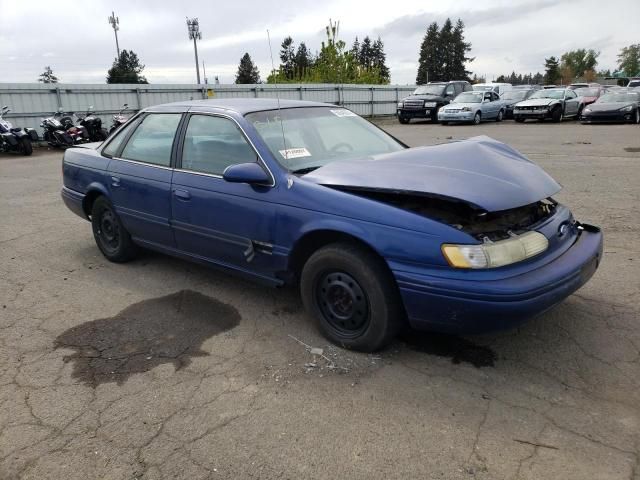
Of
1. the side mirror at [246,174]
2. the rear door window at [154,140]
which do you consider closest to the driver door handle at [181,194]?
the rear door window at [154,140]

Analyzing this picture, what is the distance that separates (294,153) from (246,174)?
1.53 feet

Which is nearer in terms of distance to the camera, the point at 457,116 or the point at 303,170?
the point at 303,170

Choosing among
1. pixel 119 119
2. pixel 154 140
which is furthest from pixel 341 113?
pixel 119 119

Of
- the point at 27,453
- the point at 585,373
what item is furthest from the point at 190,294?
the point at 585,373

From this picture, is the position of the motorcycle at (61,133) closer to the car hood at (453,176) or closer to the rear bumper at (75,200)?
the rear bumper at (75,200)

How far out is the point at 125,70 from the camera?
2339 inches

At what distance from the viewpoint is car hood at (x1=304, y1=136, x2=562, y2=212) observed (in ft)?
9.76

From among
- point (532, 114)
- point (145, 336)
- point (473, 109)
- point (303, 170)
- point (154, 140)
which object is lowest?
point (145, 336)

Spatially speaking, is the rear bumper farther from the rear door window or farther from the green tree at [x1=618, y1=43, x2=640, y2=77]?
→ the green tree at [x1=618, y1=43, x2=640, y2=77]

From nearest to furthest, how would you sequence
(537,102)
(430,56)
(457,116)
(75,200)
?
(75,200) → (457,116) → (537,102) → (430,56)

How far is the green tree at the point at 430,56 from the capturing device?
88.3 metres

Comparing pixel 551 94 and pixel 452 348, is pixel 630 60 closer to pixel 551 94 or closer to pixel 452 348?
pixel 551 94

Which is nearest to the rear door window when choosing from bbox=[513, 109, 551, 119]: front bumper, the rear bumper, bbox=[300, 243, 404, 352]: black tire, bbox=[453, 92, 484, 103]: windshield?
the rear bumper

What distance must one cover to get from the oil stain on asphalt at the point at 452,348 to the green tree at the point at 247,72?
236 feet
